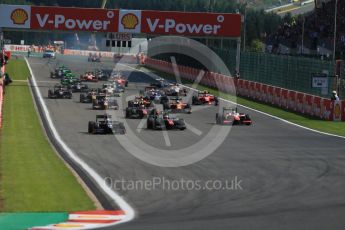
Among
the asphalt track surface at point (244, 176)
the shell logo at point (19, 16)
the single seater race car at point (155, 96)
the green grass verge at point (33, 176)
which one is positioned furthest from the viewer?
the shell logo at point (19, 16)

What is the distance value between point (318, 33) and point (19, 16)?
87.7ft

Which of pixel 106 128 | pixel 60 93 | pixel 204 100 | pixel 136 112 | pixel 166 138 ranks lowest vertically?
pixel 166 138

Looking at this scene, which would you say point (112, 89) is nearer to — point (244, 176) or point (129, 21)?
point (129, 21)

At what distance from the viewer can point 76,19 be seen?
52500mm

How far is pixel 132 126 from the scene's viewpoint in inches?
1185

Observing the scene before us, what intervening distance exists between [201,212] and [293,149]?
11.4 metres

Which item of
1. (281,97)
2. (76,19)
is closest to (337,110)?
(281,97)

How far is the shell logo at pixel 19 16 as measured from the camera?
169 ft

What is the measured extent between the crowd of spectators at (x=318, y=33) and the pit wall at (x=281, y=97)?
30.1 ft

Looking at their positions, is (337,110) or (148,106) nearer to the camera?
(337,110)

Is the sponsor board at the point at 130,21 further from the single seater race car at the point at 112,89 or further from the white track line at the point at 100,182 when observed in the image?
the white track line at the point at 100,182

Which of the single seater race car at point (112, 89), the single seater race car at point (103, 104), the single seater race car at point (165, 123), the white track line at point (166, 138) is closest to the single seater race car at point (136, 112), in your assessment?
the single seater race car at point (103, 104)

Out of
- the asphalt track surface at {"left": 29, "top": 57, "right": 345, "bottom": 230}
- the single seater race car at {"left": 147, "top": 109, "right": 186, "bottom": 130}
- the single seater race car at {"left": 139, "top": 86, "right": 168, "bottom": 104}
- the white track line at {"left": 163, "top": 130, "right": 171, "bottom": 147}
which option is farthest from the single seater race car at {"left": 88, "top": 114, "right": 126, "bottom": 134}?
the single seater race car at {"left": 139, "top": 86, "right": 168, "bottom": 104}

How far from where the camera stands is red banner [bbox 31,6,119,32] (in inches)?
2048
